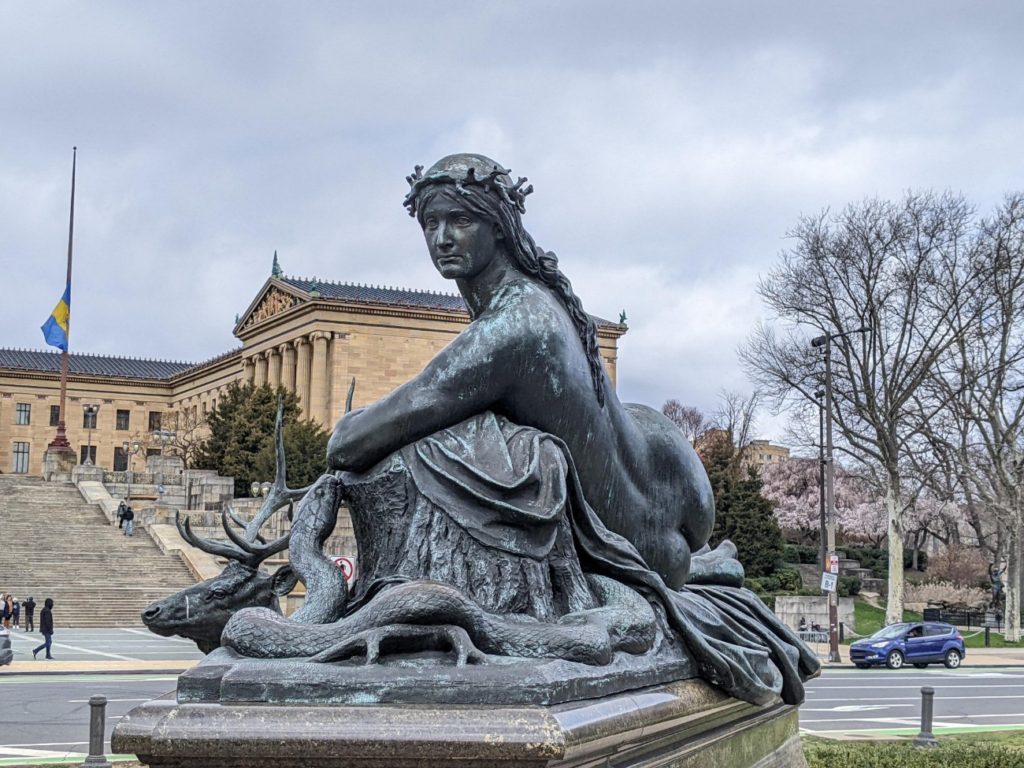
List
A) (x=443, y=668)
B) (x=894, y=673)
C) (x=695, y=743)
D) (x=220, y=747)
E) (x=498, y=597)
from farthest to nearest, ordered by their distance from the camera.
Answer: (x=894, y=673) → (x=695, y=743) → (x=498, y=597) → (x=443, y=668) → (x=220, y=747)

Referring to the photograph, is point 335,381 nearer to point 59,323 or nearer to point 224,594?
point 59,323

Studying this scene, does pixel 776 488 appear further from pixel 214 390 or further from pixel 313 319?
pixel 214 390

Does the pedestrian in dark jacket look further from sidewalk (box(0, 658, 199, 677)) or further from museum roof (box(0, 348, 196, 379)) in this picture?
museum roof (box(0, 348, 196, 379))

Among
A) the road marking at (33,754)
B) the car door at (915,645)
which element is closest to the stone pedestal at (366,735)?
the road marking at (33,754)

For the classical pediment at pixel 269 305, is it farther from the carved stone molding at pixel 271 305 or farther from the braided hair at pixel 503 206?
the braided hair at pixel 503 206

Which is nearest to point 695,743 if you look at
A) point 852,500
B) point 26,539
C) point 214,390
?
point 26,539

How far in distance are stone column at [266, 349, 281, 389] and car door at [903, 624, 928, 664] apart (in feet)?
206

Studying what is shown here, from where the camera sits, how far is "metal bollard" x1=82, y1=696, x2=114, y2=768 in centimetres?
1027

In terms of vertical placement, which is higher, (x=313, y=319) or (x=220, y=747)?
(x=313, y=319)

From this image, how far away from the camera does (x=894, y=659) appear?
1212 inches

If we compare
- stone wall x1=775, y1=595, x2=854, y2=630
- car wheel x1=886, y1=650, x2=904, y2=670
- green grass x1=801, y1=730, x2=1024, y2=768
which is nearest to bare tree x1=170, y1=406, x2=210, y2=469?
stone wall x1=775, y1=595, x2=854, y2=630

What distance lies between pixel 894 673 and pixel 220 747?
92.1ft

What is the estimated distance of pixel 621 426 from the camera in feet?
16.1

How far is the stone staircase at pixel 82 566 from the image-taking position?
36.2 metres
